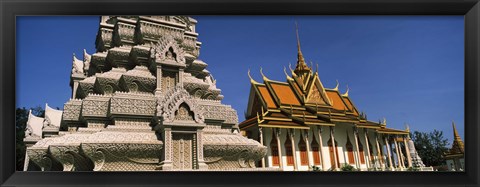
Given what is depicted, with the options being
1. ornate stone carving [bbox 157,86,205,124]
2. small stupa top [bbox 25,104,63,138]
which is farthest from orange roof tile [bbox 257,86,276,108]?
ornate stone carving [bbox 157,86,205,124]

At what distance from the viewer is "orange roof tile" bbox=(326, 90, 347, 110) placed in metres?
14.4

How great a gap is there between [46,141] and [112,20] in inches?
102

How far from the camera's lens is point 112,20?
638cm

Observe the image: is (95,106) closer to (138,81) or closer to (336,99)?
(138,81)

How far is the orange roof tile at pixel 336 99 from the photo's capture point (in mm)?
14391

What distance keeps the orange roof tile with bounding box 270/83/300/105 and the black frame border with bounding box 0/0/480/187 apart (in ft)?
32.0

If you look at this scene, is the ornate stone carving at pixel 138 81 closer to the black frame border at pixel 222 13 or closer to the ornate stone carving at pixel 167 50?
the ornate stone carving at pixel 167 50

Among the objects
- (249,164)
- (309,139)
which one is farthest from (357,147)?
(249,164)

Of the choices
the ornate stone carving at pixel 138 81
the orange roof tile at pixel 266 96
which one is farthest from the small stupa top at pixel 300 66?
the ornate stone carving at pixel 138 81

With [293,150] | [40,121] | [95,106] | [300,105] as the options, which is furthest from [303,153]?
[95,106]

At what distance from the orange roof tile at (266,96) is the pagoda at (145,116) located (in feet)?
18.9

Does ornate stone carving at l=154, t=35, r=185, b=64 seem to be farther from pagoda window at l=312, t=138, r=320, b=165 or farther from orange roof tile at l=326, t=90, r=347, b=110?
orange roof tile at l=326, t=90, r=347, b=110

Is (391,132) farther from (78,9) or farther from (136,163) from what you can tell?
(78,9)

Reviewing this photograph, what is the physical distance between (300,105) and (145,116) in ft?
28.1
